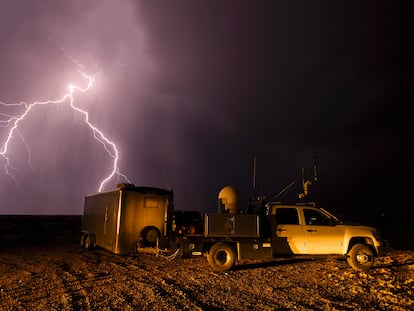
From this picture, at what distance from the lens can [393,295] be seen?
23.2 feet

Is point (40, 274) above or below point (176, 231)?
below

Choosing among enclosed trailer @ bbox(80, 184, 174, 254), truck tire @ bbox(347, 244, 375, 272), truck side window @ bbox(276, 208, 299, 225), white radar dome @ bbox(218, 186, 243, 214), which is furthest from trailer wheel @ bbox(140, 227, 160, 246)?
truck tire @ bbox(347, 244, 375, 272)

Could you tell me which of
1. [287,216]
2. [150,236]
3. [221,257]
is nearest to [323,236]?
[287,216]

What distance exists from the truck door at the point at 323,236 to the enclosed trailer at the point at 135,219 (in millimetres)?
4797

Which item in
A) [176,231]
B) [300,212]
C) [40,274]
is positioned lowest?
[40,274]

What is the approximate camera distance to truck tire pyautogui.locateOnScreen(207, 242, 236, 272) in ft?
32.3

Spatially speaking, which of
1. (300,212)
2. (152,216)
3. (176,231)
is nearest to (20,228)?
(152,216)

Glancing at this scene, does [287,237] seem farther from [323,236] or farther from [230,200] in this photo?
[230,200]

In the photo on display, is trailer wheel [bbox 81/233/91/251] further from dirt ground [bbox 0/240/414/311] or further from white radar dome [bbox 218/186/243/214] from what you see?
white radar dome [bbox 218/186/243/214]

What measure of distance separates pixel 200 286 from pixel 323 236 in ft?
15.3

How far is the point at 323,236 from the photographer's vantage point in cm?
1028

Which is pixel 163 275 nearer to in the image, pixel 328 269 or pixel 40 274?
pixel 40 274

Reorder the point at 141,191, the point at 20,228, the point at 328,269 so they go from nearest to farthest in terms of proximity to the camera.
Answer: the point at 328,269
the point at 141,191
the point at 20,228

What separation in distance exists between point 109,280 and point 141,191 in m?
4.53
